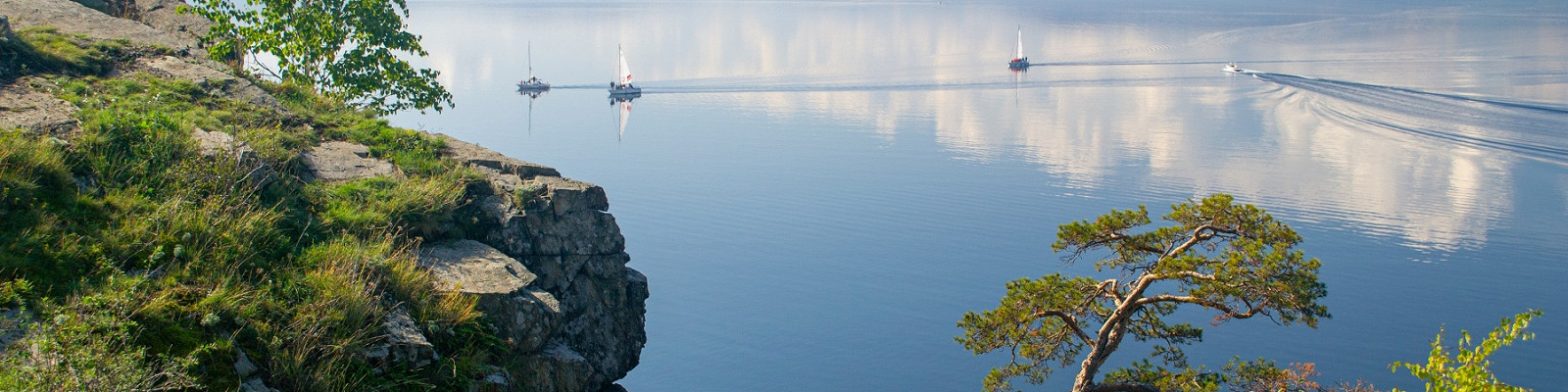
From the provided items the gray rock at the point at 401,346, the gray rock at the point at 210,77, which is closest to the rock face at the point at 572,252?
the gray rock at the point at 401,346

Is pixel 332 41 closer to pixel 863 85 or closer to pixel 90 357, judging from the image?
pixel 90 357

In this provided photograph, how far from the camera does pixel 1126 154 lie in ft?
174

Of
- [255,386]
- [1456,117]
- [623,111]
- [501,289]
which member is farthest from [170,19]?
[1456,117]

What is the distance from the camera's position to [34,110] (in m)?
15.0

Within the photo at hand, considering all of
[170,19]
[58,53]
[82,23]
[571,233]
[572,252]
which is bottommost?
[572,252]

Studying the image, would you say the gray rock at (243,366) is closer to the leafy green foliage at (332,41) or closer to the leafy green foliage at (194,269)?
the leafy green foliage at (194,269)

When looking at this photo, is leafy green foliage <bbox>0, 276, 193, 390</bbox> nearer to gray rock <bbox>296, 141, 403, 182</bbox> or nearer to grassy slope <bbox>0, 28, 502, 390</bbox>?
grassy slope <bbox>0, 28, 502, 390</bbox>

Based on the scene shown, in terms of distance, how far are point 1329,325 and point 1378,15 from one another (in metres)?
133

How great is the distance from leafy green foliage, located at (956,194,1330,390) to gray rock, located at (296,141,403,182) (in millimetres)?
9588

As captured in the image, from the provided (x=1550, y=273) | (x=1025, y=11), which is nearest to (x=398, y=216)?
(x=1550, y=273)

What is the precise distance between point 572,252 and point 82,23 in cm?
1239

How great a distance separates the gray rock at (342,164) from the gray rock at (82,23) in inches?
248

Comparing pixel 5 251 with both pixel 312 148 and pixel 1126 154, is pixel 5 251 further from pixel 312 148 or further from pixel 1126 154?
pixel 1126 154

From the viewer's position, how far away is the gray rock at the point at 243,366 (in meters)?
10.4
